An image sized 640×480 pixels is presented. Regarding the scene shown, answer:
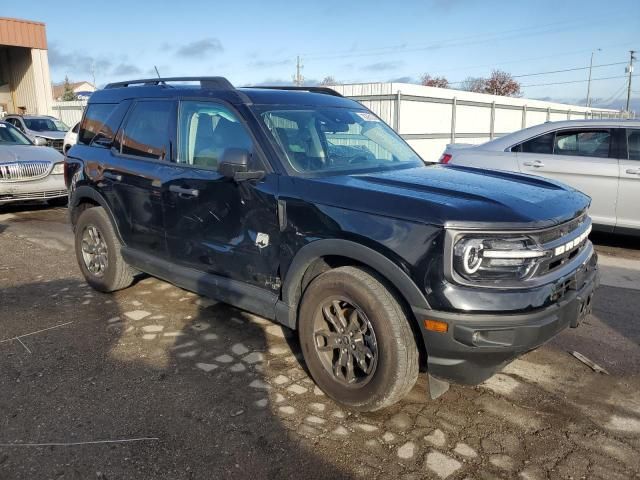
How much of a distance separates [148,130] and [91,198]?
1157 millimetres

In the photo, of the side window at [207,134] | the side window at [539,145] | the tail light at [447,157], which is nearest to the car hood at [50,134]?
the tail light at [447,157]

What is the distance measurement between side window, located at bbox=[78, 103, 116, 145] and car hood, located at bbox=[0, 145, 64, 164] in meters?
5.11

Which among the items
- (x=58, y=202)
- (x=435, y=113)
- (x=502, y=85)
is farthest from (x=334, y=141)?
(x=502, y=85)

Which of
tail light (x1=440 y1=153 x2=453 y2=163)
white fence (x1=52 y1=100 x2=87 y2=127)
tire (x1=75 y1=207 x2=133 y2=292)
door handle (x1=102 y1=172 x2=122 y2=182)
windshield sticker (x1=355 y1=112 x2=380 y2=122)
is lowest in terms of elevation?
tire (x1=75 y1=207 x2=133 y2=292)

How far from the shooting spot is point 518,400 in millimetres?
3301

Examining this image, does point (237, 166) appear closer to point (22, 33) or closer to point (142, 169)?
point (142, 169)

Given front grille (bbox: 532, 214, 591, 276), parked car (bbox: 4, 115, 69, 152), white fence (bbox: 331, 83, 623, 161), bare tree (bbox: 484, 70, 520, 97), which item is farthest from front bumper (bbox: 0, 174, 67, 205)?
bare tree (bbox: 484, 70, 520, 97)

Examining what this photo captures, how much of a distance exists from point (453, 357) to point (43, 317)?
369 centimetres

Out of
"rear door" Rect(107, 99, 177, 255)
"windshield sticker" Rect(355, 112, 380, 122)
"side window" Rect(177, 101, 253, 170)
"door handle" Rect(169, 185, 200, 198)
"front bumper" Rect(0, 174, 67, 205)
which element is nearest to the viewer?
"side window" Rect(177, 101, 253, 170)

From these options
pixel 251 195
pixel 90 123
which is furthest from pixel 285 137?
pixel 90 123

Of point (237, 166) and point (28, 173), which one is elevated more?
point (237, 166)

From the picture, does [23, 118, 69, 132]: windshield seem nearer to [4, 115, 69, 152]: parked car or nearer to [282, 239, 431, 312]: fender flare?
[4, 115, 69, 152]: parked car

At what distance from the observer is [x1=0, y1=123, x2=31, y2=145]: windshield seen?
1054 cm

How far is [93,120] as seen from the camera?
5297 millimetres
